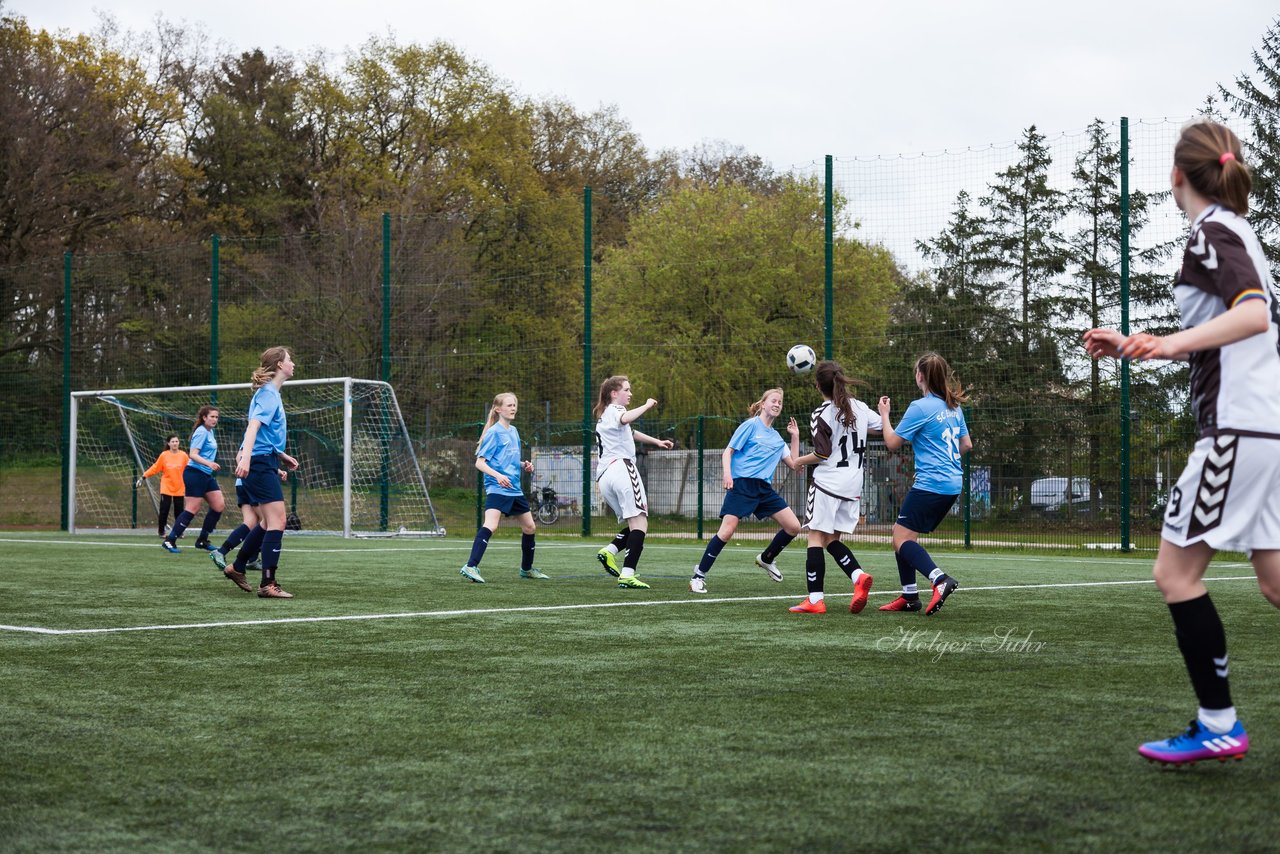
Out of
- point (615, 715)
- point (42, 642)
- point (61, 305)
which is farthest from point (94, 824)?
point (61, 305)

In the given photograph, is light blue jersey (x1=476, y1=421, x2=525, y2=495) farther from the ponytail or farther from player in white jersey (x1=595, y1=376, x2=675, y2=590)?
the ponytail

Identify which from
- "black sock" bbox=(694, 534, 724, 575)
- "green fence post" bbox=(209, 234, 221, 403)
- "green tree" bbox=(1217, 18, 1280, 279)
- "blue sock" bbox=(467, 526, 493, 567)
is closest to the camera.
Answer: "black sock" bbox=(694, 534, 724, 575)

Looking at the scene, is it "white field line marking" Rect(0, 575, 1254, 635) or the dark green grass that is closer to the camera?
the dark green grass

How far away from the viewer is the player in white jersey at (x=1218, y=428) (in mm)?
3814

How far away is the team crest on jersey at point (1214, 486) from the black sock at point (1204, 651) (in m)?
0.25

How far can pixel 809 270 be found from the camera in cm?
3631

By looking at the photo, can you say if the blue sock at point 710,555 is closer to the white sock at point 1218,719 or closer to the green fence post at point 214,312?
the white sock at point 1218,719

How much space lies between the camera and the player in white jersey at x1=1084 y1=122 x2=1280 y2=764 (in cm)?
381

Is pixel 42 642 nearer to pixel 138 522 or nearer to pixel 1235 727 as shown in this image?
pixel 1235 727

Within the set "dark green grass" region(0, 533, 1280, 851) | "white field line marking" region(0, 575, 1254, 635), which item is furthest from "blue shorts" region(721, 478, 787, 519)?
"dark green grass" region(0, 533, 1280, 851)

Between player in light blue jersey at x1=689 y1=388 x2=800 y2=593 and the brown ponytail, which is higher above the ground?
the brown ponytail

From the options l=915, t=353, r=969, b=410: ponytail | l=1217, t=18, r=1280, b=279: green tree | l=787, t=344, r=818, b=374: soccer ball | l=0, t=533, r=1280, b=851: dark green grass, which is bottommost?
l=0, t=533, r=1280, b=851: dark green grass


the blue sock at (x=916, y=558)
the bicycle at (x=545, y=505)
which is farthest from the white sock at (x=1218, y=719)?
the bicycle at (x=545, y=505)

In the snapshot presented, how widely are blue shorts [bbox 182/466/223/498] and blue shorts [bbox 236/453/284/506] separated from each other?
6.91 metres
